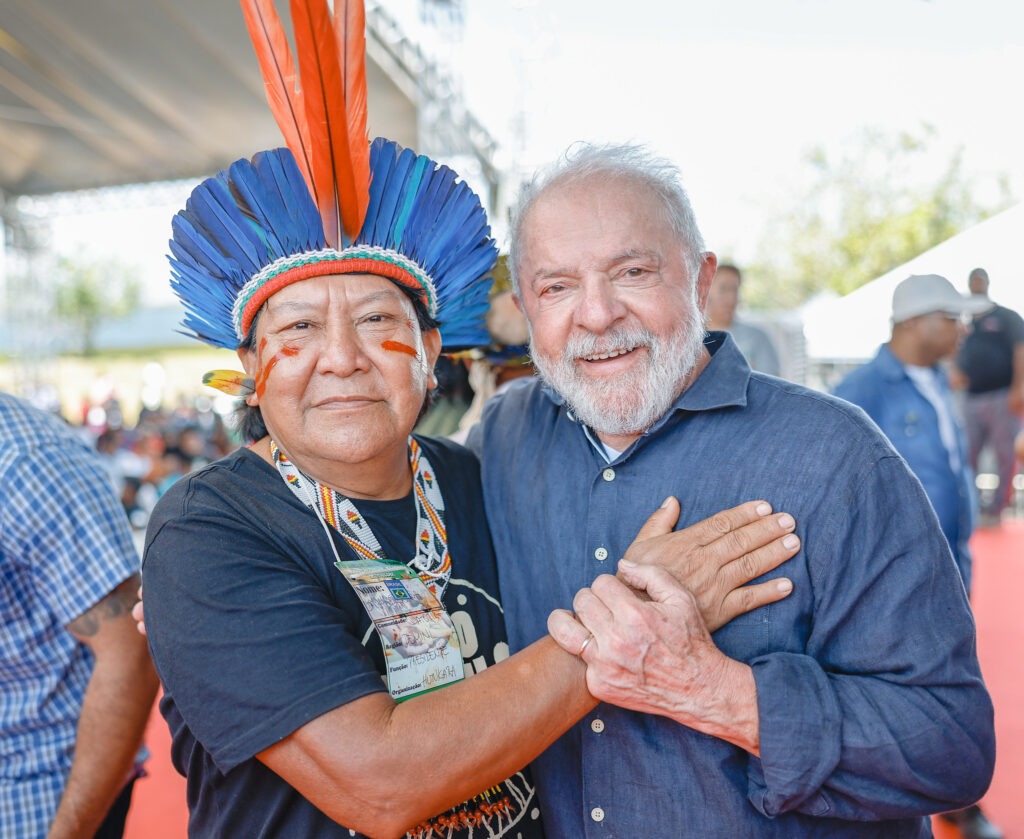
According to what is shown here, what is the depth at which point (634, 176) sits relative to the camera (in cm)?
183

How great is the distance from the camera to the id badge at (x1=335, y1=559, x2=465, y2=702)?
1.60 meters

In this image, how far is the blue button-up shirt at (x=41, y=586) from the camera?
186 cm

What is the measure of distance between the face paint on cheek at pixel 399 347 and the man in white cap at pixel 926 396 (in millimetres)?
2893

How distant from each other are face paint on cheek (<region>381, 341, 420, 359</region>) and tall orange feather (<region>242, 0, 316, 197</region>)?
33 centimetres

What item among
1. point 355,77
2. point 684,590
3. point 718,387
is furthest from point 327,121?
point 684,590

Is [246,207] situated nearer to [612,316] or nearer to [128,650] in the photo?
[612,316]

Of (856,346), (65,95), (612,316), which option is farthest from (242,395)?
(65,95)

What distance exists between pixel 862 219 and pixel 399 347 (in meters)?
A: 23.6

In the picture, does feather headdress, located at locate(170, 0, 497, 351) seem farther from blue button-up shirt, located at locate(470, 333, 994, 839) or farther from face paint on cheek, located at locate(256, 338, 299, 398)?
blue button-up shirt, located at locate(470, 333, 994, 839)

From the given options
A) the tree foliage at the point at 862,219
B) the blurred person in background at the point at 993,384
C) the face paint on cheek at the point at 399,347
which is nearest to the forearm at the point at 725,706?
the face paint on cheek at the point at 399,347

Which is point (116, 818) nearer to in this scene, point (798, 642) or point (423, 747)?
point (423, 747)

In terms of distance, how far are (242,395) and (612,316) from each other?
0.83 meters

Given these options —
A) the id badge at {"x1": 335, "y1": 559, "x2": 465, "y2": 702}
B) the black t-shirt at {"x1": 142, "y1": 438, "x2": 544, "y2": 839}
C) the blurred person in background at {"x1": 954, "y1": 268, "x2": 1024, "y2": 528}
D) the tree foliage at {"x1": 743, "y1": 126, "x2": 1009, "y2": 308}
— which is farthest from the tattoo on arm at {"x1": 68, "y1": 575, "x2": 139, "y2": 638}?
the tree foliage at {"x1": 743, "y1": 126, "x2": 1009, "y2": 308}

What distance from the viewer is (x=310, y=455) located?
1740mm
